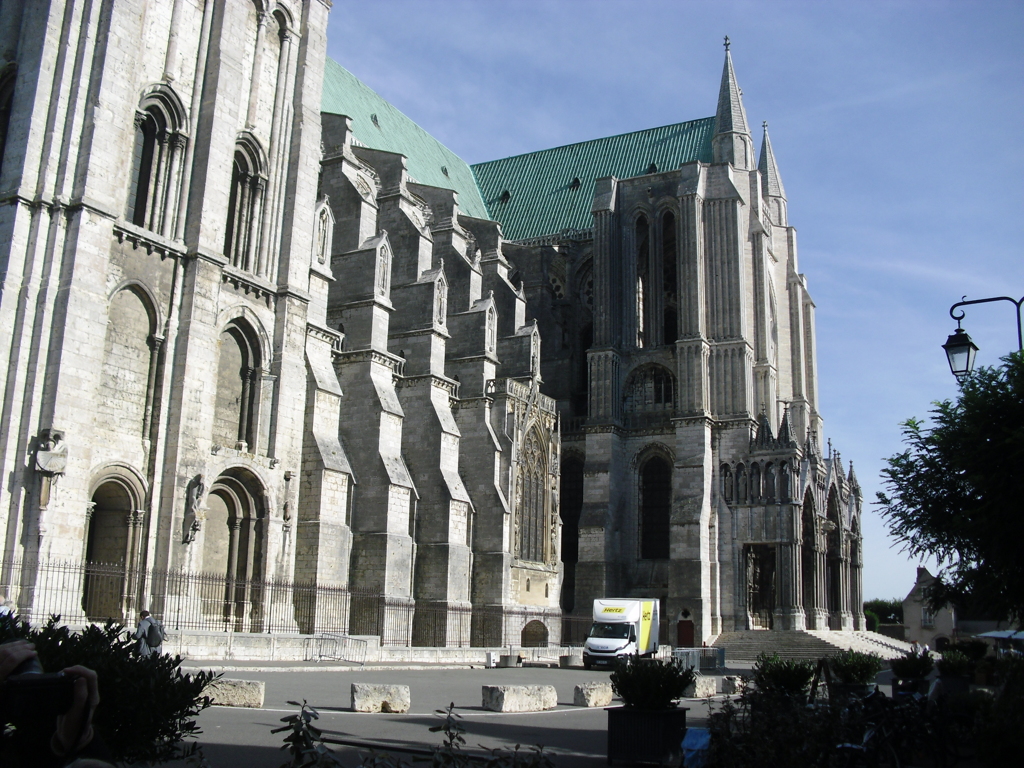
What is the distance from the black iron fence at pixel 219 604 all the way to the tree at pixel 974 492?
13.4 meters

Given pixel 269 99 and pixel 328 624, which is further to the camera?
pixel 269 99

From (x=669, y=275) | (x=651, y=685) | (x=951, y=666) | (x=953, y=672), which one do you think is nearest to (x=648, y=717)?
(x=651, y=685)

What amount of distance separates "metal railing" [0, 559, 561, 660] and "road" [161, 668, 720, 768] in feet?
12.2

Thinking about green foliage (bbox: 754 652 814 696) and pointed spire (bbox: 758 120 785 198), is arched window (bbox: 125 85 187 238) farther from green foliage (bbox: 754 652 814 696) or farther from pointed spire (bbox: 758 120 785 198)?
pointed spire (bbox: 758 120 785 198)

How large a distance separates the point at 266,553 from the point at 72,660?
1688cm

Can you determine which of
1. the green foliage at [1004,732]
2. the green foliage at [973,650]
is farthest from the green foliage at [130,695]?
the green foliage at [973,650]

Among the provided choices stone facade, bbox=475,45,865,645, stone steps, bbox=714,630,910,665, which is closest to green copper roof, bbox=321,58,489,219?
stone facade, bbox=475,45,865,645

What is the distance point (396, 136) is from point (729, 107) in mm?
15131

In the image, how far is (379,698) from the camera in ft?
40.4

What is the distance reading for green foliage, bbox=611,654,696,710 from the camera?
30.7 ft

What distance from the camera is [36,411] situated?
729 inches

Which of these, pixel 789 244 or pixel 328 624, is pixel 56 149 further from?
pixel 789 244

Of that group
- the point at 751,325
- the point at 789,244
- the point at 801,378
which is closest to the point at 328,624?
the point at 751,325

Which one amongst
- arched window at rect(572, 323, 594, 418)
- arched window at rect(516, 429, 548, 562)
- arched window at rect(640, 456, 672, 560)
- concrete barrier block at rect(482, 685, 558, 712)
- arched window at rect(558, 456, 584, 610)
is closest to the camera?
concrete barrier block at rect(482, 685, 558, 712)
